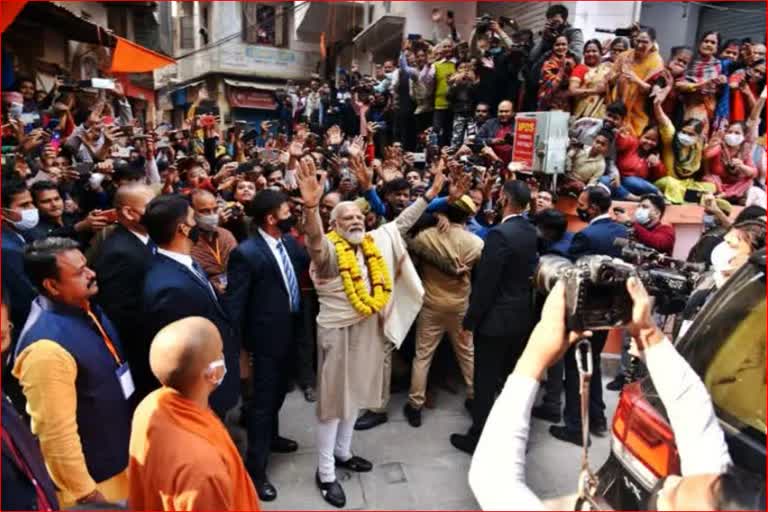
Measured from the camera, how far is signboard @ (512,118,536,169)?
5.93 m

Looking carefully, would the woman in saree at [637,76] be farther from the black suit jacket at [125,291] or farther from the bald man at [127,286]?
the black suit jacket at [125,291]

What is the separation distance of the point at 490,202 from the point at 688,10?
23.6 feet

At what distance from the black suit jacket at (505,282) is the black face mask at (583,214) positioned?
950 millimetres

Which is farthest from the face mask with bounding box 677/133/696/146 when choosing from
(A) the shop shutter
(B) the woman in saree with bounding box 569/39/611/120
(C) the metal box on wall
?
(A) the shop shutter

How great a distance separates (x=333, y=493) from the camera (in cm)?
323

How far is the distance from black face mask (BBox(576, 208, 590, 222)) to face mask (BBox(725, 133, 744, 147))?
3.84 metres

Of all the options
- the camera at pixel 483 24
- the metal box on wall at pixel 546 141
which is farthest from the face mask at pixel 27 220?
the camera at pixel 483 24

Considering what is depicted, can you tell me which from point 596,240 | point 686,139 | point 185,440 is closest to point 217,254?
point 185,440

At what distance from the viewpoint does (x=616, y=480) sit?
6.33 feet

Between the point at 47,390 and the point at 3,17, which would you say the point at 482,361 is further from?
the point at 3,17

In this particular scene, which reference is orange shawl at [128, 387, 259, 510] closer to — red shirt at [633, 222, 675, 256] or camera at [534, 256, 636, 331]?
camera at [534, 256, 636, 331]

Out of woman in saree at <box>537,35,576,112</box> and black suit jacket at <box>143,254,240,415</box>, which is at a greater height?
woman in saree at <box>537,35,576,112</box>

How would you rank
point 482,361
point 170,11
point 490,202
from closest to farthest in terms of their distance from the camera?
point 482,361 → point 490,202 → point 170,11

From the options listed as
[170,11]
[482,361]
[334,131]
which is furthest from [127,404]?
[170,11]
